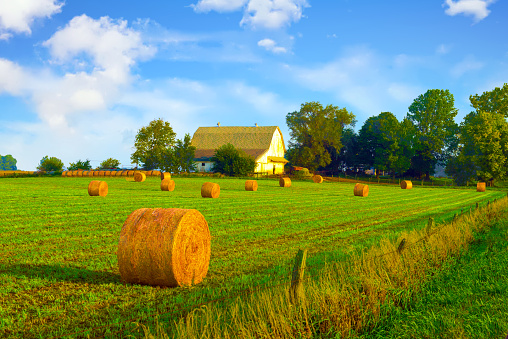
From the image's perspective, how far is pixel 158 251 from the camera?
8.20 metres

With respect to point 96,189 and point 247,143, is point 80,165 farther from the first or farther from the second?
point 96,189

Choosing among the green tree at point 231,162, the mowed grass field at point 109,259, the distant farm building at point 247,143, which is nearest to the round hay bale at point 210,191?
the mowed grass field at point 109,259

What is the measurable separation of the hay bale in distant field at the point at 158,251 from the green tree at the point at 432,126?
86.0 meters

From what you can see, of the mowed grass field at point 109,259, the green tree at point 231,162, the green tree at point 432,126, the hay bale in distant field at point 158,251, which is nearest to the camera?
the mowed grass field at point 109,259

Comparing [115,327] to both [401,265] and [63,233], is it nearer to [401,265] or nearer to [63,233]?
[401,265]

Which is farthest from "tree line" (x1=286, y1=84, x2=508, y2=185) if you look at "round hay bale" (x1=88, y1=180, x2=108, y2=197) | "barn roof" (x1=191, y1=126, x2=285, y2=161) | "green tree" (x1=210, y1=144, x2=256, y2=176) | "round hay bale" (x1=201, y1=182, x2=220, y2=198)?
"round hay bale" (x1=88, y1=180, x2=108, y2=197)

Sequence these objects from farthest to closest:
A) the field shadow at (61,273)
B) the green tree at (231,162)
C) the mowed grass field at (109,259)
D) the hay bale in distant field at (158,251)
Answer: the green tree at (231,162) < the field shadow at (61,273) < the hay bale in distant field at (158,251) < the mowed grass field at (109,259)

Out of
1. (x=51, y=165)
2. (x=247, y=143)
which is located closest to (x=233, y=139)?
(x=247, y=143)

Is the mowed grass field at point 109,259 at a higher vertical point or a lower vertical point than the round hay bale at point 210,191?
lower

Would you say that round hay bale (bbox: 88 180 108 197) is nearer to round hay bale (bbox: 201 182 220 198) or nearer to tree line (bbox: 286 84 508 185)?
round hay bale (bbox: 201 182 220 198)

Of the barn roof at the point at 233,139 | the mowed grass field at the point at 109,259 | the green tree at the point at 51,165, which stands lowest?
the mowed grass field at the point at 109,259

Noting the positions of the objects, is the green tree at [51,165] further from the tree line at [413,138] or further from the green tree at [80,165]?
the tree line at [413,138]

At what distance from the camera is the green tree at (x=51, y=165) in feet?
263

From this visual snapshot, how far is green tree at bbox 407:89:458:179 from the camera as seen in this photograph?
8712cm
